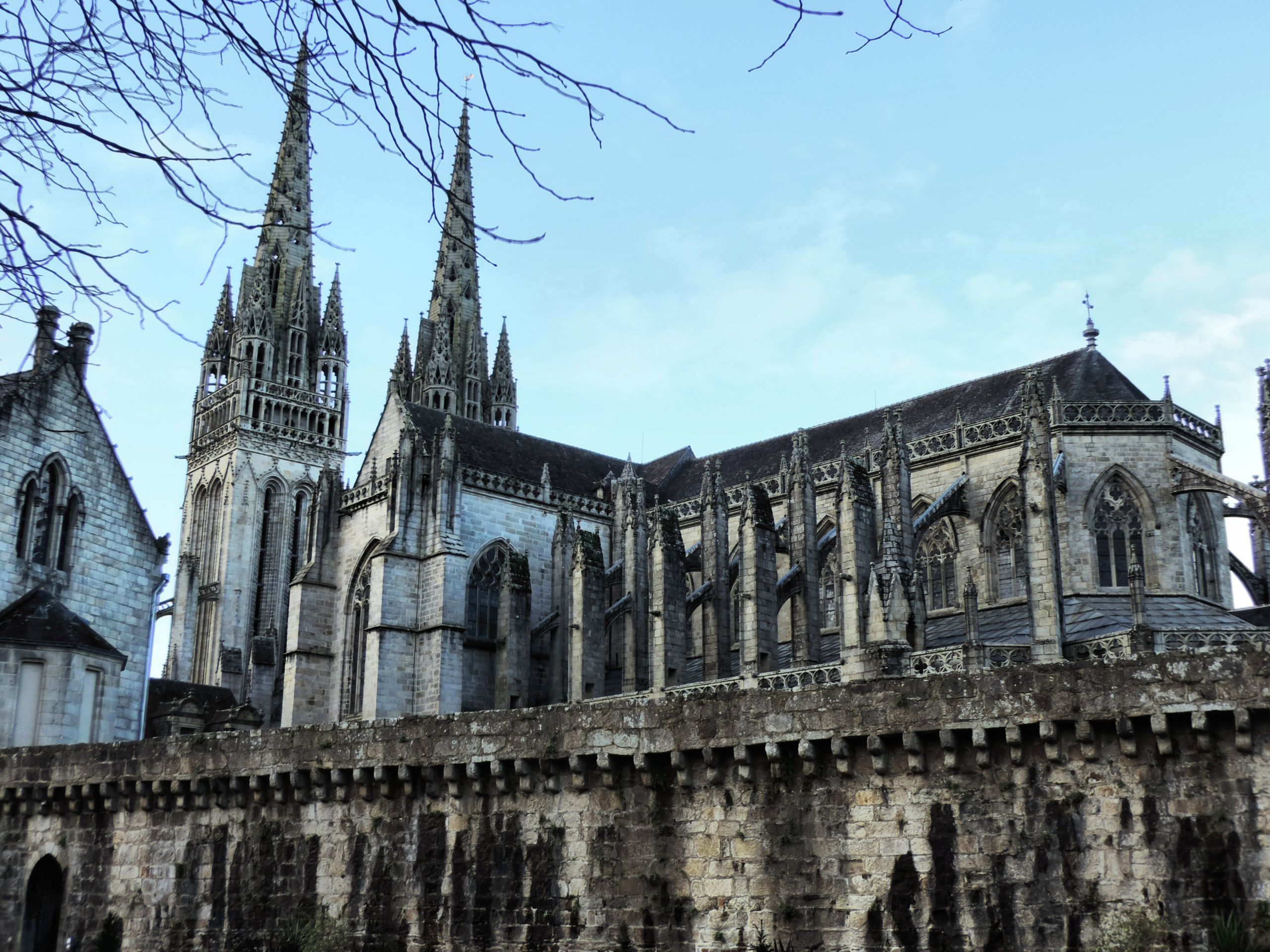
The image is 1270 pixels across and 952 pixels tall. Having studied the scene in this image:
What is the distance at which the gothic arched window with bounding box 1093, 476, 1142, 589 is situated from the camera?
2802cm

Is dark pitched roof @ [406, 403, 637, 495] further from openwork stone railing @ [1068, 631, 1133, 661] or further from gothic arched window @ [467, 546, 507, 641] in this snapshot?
openwork stone railing @ [1068, 631, 1133, 661]

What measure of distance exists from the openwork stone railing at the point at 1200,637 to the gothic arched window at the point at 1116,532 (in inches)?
158

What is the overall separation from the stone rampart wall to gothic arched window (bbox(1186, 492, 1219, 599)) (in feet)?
64.2

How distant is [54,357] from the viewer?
26.3 m

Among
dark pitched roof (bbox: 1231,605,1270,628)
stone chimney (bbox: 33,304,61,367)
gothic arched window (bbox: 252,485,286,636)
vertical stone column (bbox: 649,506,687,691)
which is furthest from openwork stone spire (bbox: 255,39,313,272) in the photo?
stone chimney (bbox: 33,304,61,367)

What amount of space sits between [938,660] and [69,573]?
56.4ft

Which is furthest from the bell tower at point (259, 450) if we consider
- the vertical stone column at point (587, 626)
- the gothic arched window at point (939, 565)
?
the gothic arched window at point (939, 565)

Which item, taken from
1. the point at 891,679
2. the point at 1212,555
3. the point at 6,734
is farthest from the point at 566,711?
the point at 1212,555

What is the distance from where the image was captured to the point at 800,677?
84.5 feet

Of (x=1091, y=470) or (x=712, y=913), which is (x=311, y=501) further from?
(x=712, y=913)

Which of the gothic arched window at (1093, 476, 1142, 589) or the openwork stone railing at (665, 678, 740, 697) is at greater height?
the gothic arched window at (1093, 476, 1142, 589)

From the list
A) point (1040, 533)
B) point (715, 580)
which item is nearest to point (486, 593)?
point (715, 580)

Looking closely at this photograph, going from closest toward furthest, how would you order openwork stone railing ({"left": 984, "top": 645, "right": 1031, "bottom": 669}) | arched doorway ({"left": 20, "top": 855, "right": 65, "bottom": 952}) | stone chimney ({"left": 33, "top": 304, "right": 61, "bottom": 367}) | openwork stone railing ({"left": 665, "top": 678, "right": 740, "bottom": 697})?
1. stone chimney ({"left": 33, "top": 304, "right": 61, "bottom": 367})
2. arched doorway ({"left": 20, "top": 855, "right": 65, "bottom": 952})
3. openwork stone railing ({"left": 984, "top": 645, "right": 1031, "bottom": 669})
4. openwork stone railing ({"left": 665, "top": 678, "right": 740, "bottom": 697})

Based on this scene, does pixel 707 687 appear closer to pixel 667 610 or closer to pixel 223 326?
pixel 667 610
